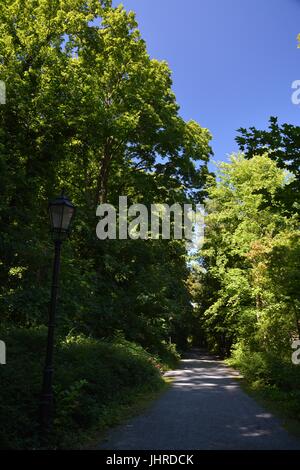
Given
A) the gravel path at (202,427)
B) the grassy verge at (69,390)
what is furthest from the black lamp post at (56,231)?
the gravel path at (202,427)

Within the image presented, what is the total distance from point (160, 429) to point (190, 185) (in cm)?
1729

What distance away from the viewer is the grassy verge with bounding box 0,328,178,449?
6.83 metres

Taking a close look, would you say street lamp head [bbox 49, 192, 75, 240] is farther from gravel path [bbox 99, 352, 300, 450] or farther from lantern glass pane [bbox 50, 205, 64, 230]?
gravel path [bbox 99, 352, 300, 450]

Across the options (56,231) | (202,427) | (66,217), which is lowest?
(202,427)

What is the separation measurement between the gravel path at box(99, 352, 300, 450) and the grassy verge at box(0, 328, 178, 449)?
0.56m

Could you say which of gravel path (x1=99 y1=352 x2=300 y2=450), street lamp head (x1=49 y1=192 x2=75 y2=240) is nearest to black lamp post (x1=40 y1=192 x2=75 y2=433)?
street lamp head (x1=49 y1=192 x2=75 y2=240)

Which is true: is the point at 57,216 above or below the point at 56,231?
above

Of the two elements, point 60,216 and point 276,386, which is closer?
point 60,216

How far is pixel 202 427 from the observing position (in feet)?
28.0

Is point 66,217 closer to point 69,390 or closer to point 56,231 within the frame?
point 56,231

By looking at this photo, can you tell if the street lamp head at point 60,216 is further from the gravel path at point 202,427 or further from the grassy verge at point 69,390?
the gravel path at point 202,427

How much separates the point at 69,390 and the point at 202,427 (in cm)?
279

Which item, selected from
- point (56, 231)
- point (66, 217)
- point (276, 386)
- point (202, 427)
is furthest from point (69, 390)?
point (276, 386)
